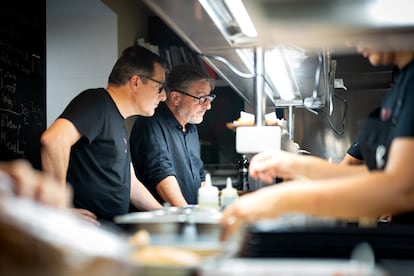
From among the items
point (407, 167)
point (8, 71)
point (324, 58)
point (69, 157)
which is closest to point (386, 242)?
point (407, 167)

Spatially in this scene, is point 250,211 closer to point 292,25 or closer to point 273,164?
Answer: point 273,164

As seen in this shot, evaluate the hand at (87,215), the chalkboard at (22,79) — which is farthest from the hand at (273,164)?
the chalkboard at (22,79)

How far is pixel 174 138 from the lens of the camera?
10.4ft

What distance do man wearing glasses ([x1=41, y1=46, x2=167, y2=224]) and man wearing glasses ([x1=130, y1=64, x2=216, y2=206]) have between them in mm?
139

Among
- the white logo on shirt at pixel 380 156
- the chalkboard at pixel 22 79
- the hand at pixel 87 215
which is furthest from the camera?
the chalkboard at pixel 22 79

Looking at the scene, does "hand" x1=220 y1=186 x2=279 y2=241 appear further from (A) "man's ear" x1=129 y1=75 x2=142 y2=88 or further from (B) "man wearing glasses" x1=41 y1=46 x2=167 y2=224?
(A) "man's ear" x1=129 y1=75 x2=142 y2=88

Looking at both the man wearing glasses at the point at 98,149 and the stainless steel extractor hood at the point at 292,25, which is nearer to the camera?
the stainless steel extractor hood at the point at 292,25

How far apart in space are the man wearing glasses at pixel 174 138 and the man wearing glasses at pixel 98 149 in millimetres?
139

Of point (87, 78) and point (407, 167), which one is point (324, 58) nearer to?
point (407, 167)

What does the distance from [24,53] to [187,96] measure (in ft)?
3.28

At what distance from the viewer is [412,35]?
179 cm

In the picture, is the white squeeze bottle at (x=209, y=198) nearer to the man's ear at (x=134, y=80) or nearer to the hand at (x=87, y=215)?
the hand at (x=87, y=215)

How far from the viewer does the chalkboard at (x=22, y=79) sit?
10.9 ft

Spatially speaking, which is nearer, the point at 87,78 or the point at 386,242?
the point at 386,242
